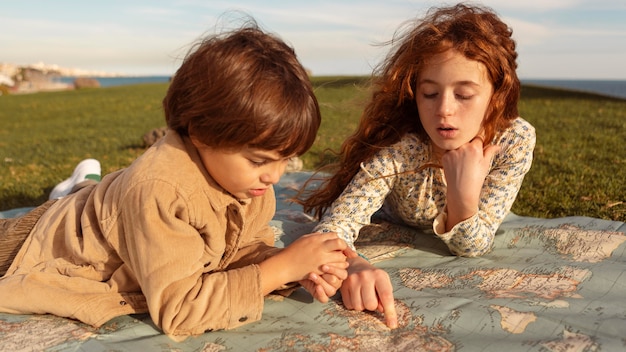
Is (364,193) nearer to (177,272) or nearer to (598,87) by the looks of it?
(177,272)

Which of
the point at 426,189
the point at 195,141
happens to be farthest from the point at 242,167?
the point at 426,189

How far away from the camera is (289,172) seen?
5.78m

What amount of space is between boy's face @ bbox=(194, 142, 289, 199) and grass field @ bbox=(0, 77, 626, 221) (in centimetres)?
107

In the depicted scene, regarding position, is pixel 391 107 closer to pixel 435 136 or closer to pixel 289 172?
pixel 435 136

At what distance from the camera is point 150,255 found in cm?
205

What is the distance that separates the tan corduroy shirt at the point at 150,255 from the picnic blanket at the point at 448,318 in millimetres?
86

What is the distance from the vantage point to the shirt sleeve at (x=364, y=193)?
10.4ft

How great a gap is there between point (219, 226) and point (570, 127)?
29.8ft

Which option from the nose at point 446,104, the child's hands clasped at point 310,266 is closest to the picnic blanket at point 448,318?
the child's hands clasped at point 310,266

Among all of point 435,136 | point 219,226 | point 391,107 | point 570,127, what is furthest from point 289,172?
point 570,127

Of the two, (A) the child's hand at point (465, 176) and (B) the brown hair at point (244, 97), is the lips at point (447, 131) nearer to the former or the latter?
(A) the child's hand at point (465, 176)

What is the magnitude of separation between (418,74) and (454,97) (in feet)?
0.99

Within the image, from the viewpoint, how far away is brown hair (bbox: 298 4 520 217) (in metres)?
3.01

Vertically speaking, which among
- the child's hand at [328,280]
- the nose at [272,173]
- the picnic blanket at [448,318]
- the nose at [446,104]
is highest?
the nose at [446,104]
